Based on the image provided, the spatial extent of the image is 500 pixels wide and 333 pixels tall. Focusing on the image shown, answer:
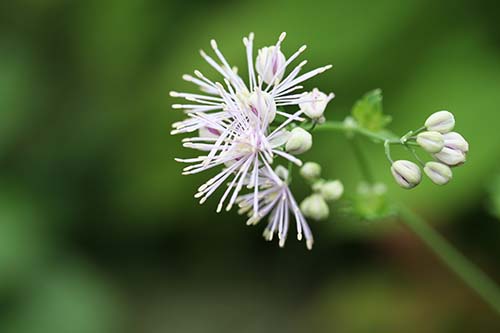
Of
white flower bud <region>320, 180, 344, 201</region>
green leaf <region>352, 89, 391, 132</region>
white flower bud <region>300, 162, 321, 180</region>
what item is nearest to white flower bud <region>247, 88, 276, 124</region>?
white flower bud <region>300, 162, 321, 180</region>

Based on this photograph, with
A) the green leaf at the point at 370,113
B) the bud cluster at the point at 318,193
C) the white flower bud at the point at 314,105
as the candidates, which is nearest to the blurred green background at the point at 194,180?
the green leaf at the point at 370,113

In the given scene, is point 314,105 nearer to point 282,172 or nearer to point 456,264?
point 282,172

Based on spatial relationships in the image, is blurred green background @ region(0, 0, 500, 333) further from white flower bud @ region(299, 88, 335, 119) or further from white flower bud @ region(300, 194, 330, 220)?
white flower bud @ region(299, 88, 335, 119)

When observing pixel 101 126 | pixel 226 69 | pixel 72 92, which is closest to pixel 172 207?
pixel 101 126

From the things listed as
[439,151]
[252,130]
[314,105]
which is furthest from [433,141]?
[252,130]

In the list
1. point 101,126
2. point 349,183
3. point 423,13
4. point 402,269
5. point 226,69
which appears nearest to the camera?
point 226,69

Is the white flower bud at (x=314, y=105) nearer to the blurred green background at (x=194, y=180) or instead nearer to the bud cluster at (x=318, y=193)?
the bud cluster at (x=318, y=193)

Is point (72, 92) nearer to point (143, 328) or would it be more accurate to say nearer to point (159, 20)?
point (159, 20)
